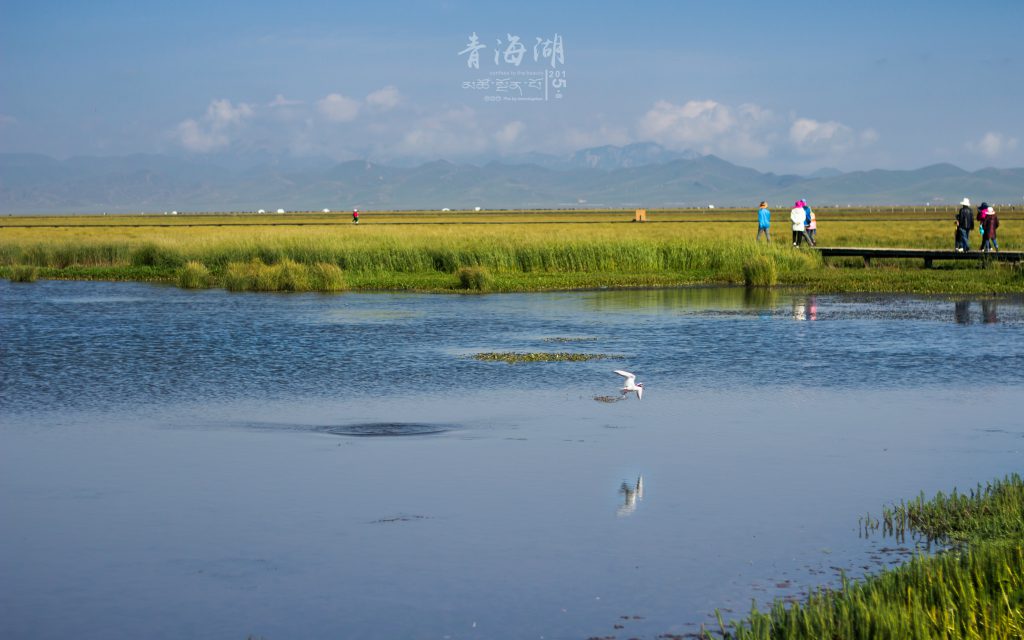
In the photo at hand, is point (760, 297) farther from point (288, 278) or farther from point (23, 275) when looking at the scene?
point (23, 275)

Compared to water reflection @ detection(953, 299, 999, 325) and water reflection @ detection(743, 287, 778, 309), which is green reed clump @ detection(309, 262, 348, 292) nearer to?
water reflection @ detection(743, 287, 778, 309)

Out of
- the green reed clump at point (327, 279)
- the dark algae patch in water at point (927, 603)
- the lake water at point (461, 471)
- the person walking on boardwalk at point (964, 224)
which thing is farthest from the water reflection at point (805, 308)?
the dark algae patch in water at point (927, 603)

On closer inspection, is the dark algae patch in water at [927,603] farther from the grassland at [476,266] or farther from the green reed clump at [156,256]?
the green reed clump at [156,256]

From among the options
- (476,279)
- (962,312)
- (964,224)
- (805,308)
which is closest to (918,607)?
(962,312)

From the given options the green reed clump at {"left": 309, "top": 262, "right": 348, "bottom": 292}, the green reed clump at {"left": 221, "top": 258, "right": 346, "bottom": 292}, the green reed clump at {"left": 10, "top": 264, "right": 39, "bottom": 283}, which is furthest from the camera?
the green reed clump at {"left": 10, "top": 264, "right": 39, "bottom": 283}

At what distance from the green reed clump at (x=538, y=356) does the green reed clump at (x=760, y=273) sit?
62.4ft

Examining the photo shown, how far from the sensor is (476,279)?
4084cm

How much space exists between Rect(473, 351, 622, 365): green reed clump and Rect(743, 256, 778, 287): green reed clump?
19.0m

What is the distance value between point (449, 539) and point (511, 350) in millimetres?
13700

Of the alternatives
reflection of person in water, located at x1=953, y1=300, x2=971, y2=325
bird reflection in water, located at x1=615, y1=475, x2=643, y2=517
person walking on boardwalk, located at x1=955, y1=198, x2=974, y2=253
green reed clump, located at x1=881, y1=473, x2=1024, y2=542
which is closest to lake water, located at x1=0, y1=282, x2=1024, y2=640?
bird reflection in water, located at x1=615, y1=475, x2=643, y2=517

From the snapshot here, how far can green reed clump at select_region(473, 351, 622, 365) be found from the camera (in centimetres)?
2267

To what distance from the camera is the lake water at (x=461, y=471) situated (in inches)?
362

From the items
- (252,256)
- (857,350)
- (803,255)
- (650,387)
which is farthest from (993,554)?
(252,256)

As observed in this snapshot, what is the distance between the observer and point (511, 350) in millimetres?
24344
